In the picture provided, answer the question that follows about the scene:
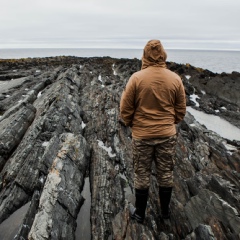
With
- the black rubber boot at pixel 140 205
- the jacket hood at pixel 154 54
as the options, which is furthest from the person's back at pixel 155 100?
the black rubber boot at pixel 140 205

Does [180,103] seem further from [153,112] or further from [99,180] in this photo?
[99,180]

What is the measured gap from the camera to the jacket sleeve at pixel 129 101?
5855 millimetres

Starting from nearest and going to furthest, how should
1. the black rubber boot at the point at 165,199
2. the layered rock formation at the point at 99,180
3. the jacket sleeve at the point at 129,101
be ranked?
the jacket sleeve at the point at 129,101 < the black rubber boot at the point at 165,199 < the layered rock formation at the point at 99,180

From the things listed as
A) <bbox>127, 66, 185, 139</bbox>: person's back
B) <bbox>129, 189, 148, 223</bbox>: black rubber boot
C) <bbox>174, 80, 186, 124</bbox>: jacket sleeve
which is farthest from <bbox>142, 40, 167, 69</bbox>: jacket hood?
<bbox>129, 189, 148, 223</bbox>: black rubber boot

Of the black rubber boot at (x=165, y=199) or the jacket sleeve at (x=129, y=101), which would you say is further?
the black rubber boot at (x=165, y=199)

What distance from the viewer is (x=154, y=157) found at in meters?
6.40

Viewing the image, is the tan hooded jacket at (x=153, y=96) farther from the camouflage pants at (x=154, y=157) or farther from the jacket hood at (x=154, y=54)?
the camouflage pants at (x=154, y=157)

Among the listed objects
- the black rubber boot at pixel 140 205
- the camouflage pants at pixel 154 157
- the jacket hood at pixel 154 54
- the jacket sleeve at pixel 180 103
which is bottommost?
the black rubber boot at pixel 140 205

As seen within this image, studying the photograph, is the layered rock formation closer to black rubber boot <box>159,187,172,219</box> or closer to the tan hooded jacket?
black rubber boot <box>159,187,172,219</box>

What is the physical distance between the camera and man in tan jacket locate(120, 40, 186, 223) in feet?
18.9

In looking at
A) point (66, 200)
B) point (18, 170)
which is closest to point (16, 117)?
point (18, 170)

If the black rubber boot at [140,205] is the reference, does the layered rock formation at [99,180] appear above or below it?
below

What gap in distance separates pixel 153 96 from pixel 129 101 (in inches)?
25.2

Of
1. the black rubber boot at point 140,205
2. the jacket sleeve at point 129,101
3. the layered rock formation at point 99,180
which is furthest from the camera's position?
the layered rock formation at point 99,180
